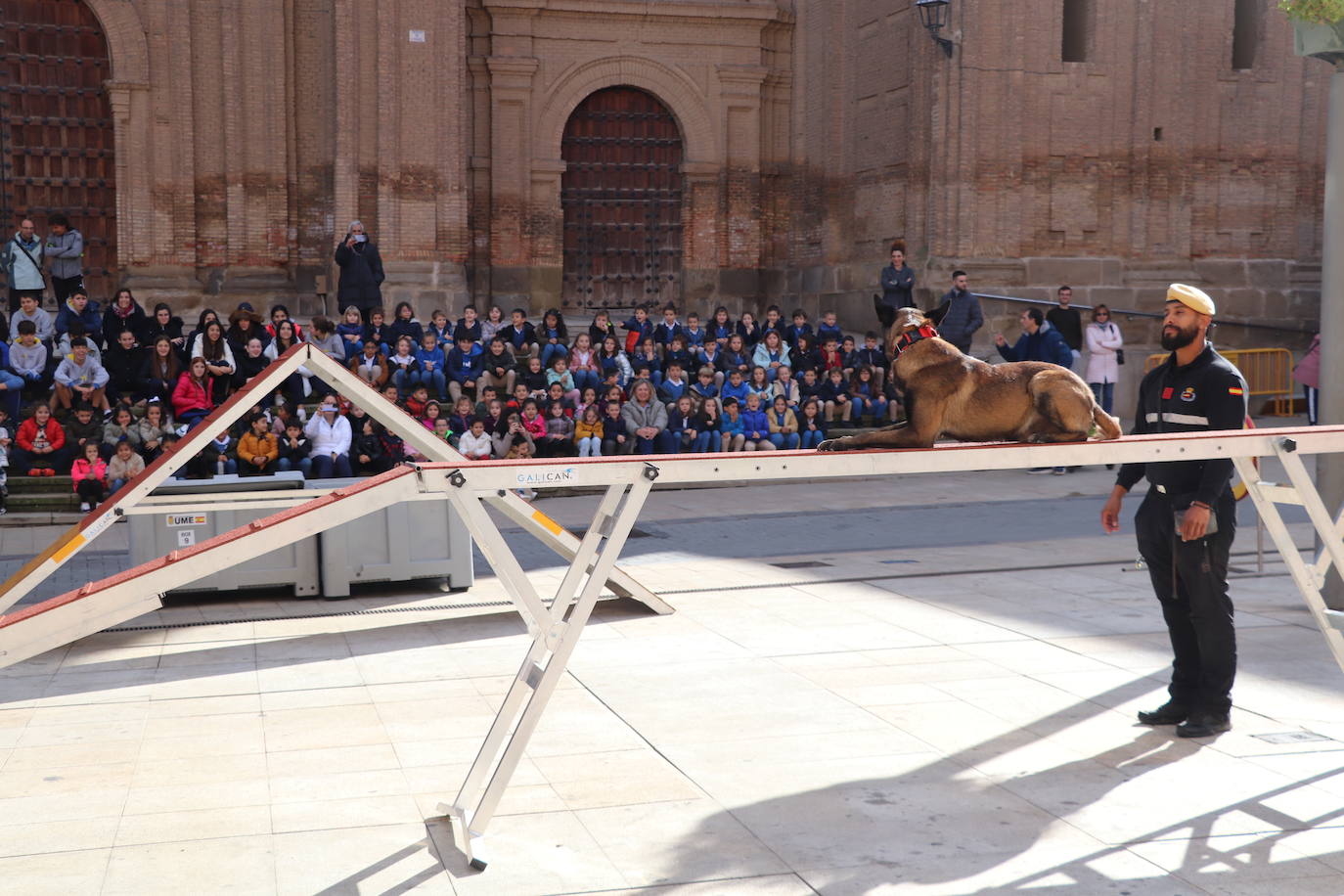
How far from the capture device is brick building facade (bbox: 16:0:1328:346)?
69.6ft

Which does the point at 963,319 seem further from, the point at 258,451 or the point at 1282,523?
the point at 1282,523

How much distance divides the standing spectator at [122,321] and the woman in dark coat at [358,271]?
285cm

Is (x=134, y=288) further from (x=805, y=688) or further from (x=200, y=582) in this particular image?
(x=805, y=688)

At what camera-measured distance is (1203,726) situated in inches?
240

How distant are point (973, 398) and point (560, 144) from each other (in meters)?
19.2

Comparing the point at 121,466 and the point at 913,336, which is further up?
the point at 913,336

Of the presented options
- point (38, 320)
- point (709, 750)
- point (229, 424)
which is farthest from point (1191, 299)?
point (38, 320)

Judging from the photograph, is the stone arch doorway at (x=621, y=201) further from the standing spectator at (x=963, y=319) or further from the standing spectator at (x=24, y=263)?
the standing spectator at (x=24, y=263)

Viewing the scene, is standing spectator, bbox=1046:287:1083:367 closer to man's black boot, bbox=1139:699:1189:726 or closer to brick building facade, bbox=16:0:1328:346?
brick building facade, bbox=16:0:1328:346

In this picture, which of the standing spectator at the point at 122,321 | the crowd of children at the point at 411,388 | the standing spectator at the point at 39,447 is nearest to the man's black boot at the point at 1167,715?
the crowd of children at the point at 411,388

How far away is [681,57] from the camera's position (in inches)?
951

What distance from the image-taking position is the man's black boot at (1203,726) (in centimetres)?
608

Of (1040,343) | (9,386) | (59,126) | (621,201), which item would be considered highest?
(59,126)

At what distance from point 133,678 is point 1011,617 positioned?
5225 millimetres
